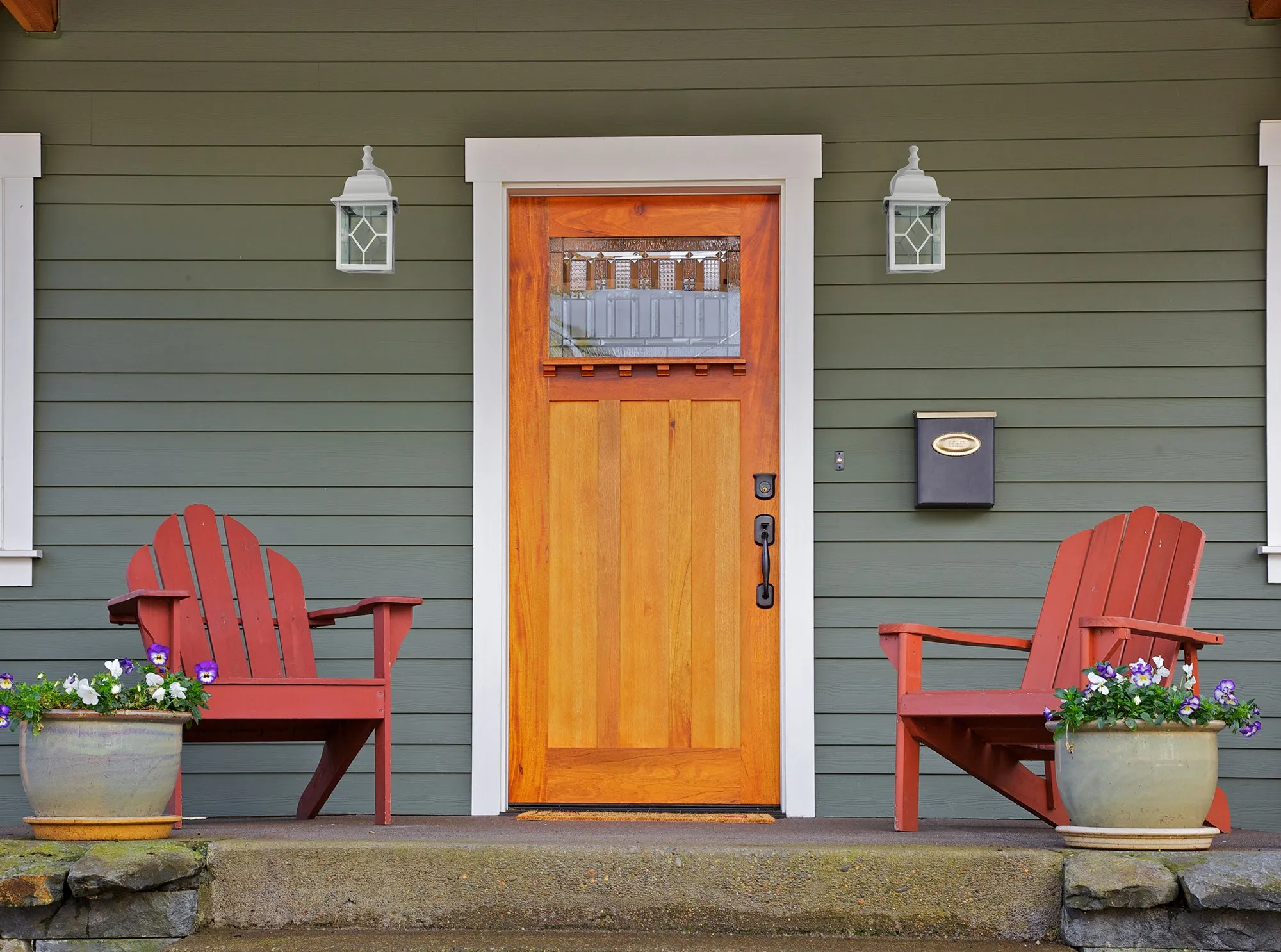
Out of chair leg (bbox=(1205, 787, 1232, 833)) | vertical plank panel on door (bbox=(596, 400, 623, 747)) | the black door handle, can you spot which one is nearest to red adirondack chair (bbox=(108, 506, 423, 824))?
vertical plank panel on door (bbox=(596, 400, 623, 747))

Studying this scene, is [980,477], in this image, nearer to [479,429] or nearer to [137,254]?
[479,429]

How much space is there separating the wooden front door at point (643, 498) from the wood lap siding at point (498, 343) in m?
0.19

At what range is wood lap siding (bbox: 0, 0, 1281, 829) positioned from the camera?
13.9ft

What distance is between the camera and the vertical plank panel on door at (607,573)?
4316 mm

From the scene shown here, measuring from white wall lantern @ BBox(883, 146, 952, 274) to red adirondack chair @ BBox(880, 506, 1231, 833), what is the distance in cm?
90

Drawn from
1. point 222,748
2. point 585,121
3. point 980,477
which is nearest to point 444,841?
point 222,748

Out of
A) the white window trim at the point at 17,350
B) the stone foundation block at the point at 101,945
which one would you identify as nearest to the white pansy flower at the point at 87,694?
the stone foundation block at the point at 101,945

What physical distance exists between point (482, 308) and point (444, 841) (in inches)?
77.0

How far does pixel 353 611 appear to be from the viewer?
3.66 meters

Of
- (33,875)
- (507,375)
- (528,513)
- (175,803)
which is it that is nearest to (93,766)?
(33,875)

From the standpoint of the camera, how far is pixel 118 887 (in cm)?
266

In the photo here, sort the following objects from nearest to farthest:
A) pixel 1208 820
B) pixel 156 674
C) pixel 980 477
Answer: pixel 156 674 → pixel 1208 820 → pixel 980 477

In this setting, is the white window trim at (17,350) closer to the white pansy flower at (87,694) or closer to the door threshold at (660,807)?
the white pansy flower at (87,694)

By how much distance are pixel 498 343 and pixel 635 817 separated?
1.45 metres
